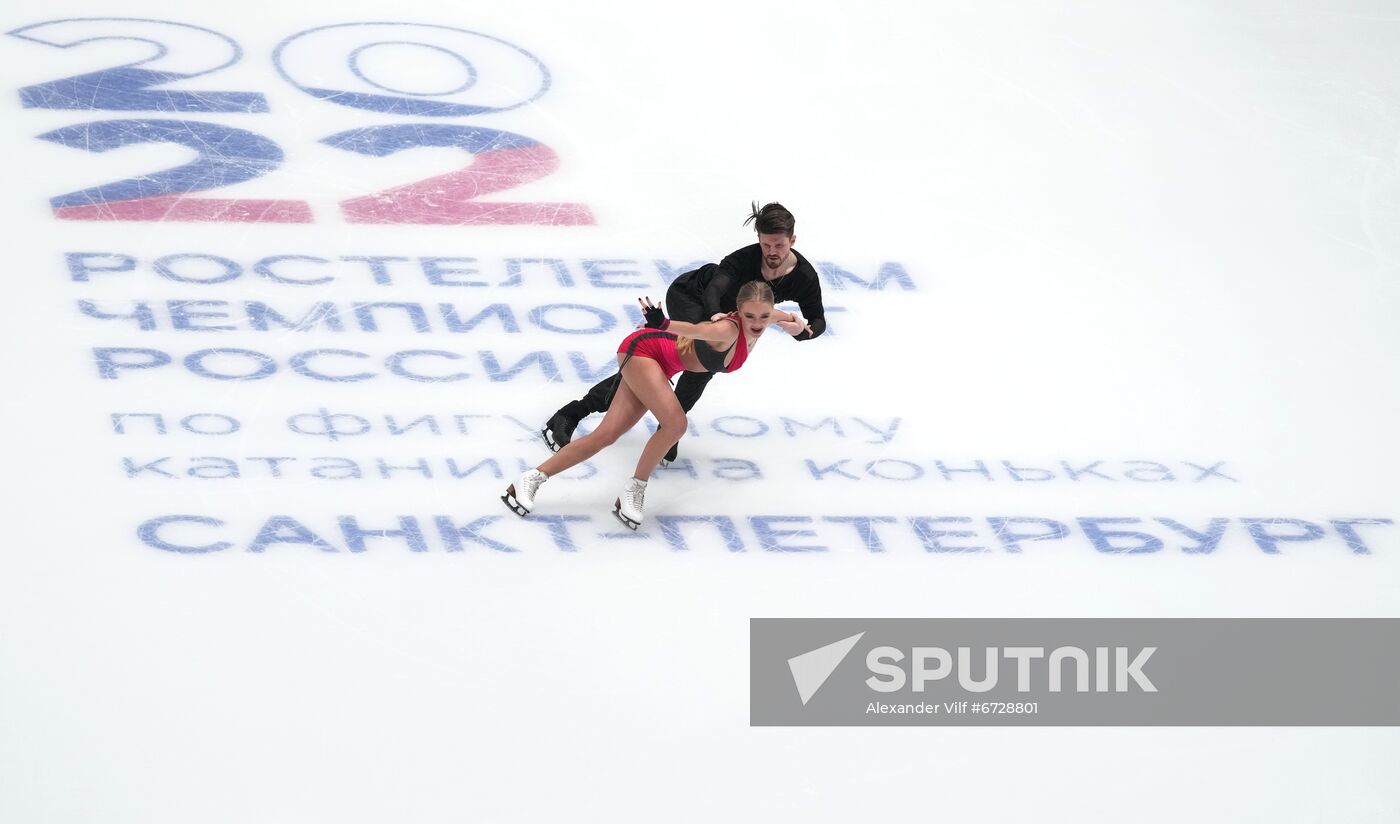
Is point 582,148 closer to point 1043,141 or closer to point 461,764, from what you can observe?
point 1043,141

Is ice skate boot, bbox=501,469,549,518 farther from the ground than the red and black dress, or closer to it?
closer to it

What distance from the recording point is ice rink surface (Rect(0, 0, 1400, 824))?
5.11 metres

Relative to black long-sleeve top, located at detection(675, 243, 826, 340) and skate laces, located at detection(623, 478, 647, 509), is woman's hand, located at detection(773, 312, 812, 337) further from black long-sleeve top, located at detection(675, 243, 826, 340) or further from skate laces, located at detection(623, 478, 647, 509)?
skate laces, located at detection(623, 478, 647, 509)

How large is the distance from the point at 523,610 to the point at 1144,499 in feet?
8.20

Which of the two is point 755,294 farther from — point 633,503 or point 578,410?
point 578,410

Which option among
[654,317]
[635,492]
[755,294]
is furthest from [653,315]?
[635,492]

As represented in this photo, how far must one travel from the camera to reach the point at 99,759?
4863mm

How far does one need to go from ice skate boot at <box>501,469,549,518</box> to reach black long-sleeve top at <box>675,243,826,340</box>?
86 cm

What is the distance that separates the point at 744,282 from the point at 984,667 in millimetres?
1608

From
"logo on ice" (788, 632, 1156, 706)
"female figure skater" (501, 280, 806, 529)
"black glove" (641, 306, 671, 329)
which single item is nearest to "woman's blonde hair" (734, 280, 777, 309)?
"female figure skater" (501, 280, 806, 529)

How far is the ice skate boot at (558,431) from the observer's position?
6250 mm
